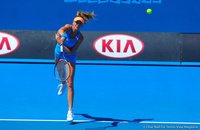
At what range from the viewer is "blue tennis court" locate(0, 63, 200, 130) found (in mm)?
5750

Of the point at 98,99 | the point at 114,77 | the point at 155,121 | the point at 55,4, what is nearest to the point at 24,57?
the point at 55,4

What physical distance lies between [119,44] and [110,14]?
2.91 ft

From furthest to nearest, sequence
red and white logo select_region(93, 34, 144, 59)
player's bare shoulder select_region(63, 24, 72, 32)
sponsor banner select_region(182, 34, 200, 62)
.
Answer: red and white logo select_region(93, 34, 144, 59)
sponsor banner select_region(182, 34, 200, 62)
player's bare shoulder select_region(63, 24, 72, 32)

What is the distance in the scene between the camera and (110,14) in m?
9.91

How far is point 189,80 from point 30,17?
4.72m

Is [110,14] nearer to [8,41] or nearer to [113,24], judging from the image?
[113,24]

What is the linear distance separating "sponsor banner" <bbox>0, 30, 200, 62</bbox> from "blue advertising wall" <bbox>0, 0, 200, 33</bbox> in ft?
0.61

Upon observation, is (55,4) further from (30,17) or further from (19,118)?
(19,118)

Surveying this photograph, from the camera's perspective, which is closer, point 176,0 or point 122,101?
point 122,101

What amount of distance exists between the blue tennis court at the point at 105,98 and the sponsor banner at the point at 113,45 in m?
0.31

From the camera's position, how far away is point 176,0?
9766mm

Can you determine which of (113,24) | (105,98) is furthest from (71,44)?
(113,24)

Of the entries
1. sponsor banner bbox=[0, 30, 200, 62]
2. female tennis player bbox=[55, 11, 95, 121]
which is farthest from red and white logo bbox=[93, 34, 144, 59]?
female tennis player bbox=[55, 11, 95, 121]

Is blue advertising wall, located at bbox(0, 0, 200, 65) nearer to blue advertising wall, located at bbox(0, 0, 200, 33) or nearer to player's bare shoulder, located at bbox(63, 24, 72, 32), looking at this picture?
blue advertising wall, located at bbox(0, 0, 200, 33)
